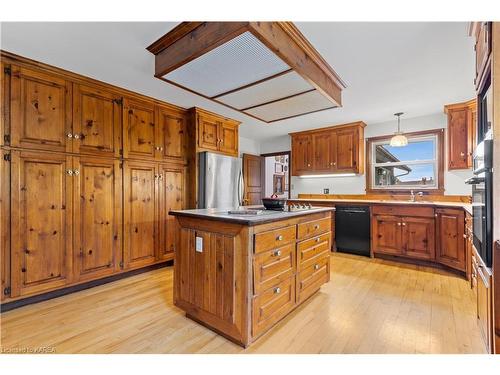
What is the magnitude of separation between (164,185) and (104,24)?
203cm

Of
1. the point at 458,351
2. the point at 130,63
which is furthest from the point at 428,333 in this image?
the point at 130,63

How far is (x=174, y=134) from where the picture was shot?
3539 millimetres

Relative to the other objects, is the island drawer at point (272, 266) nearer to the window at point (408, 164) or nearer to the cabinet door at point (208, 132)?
the cabinet door at point (208, 132)

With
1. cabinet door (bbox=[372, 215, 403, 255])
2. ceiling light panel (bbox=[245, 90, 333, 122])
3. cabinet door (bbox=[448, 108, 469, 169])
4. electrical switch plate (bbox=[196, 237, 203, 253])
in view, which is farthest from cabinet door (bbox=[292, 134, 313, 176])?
electrical switch plate (bbox=[196, 237, 203, 253])

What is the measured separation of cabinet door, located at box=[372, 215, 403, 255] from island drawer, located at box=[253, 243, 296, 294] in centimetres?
239

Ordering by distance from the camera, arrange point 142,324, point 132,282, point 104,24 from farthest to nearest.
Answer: point 132,282 < point 142,324 < point 104,24

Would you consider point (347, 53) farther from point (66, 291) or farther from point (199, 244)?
point (66, 291)

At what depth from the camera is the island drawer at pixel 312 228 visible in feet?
7.14

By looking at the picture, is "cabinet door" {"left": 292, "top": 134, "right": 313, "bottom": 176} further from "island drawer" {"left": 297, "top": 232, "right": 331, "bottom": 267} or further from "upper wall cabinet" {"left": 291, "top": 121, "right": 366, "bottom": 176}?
"island drawer" {"left": 297, "top": 232, "right": 331, "bottom": 267}

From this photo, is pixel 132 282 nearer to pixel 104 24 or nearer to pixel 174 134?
pixel 174 134

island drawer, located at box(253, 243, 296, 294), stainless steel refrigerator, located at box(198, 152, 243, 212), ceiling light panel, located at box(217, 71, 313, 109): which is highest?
ceiling light panel, located at box(217, 71, 313, 109)

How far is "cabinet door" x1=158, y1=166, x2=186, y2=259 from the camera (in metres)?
3.35

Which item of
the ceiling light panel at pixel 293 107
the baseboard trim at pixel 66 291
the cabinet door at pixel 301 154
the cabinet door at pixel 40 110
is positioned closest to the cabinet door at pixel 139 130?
the cabinet door at pixel 40 110
